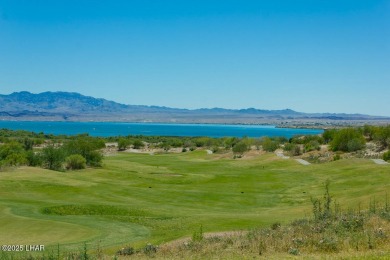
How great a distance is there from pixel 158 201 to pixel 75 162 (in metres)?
33.6

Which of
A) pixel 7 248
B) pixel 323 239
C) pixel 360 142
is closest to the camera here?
pixel 323 239

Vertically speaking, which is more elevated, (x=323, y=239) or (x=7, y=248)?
(x=323, y=239)

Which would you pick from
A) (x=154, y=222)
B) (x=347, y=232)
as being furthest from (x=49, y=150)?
(x=347, y=232)

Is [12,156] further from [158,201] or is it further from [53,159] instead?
[158,201]

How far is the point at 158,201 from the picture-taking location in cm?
4366

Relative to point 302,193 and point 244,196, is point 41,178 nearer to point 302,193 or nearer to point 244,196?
point 244,196

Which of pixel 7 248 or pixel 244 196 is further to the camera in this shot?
pixel 244 196

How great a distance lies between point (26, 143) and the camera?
117 m

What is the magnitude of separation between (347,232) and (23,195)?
34.6 metres

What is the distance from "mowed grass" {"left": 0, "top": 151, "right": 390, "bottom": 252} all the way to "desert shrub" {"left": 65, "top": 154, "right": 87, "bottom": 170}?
3.54 metres

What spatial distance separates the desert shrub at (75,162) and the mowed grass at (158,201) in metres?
3.54

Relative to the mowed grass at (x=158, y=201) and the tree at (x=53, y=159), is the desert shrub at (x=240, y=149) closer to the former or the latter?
the mowed grass at (x=158, y=201)

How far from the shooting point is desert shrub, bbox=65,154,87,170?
73.6 meters

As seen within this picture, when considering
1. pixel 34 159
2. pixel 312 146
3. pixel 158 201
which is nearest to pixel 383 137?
pixel 312 146
